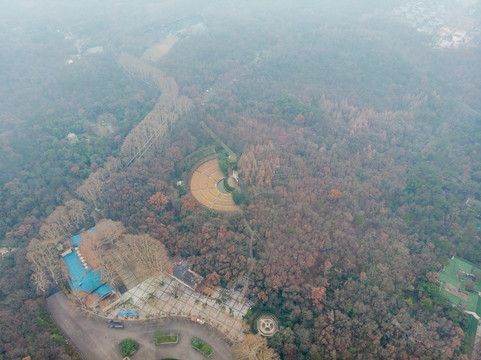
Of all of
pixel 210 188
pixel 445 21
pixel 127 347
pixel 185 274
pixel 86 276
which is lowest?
pixel 127 347

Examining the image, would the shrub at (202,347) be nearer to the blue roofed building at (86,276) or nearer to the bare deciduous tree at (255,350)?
the bare deciduous tree at (255,350)

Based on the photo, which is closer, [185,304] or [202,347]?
Answer: [202,347]

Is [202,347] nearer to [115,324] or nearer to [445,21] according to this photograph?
[115,324]

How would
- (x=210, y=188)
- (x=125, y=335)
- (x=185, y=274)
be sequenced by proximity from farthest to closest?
(x=210, y=188) < (x=185, y=274) < (x=125, y=335)

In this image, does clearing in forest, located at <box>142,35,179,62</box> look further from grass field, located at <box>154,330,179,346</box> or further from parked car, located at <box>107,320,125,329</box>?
grass field, located at <box>154,330,179,346</box>

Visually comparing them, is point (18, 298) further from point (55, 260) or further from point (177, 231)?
point (177, 231)

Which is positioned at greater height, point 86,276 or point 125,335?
point 86,276

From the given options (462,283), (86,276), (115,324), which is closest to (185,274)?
(115,324)

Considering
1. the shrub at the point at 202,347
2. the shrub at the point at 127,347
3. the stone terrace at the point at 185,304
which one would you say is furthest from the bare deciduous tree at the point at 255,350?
the shrub at the point at 127,347
